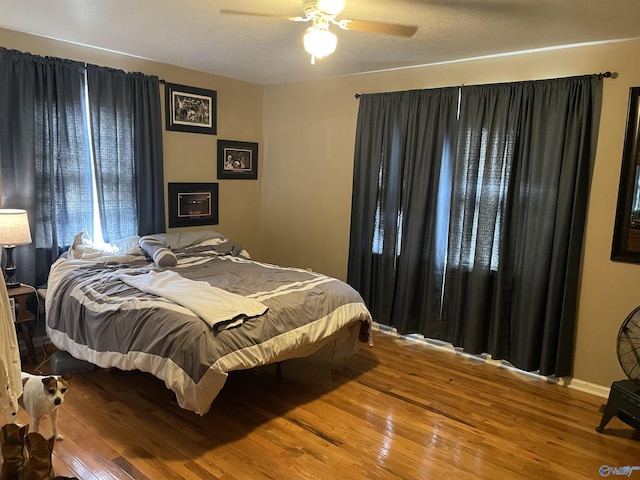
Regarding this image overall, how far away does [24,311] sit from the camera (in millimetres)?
3213

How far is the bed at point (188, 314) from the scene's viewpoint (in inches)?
95.9

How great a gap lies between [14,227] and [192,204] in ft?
5.73

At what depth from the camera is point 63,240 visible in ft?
11.9

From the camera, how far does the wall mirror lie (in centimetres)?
301

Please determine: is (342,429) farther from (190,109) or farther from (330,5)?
(190,109)

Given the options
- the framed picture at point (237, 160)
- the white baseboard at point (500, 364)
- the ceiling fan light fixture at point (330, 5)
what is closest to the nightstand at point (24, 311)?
the framed picture at point (237, 160)

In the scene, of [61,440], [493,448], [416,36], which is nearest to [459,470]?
[493,448]

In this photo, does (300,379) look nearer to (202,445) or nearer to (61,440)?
(202,445)

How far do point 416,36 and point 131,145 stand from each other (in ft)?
8.26

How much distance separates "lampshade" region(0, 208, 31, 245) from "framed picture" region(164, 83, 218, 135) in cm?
163

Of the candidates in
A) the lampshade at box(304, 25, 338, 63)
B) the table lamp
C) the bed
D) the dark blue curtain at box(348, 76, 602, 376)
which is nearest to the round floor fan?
the dark blue curtain at box(348, 76, 602, 376)

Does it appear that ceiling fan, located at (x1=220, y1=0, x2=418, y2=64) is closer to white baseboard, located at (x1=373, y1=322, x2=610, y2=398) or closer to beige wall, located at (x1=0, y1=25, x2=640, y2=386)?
beige wall, located at (x1=0, y1=25, x2=640, y2=386)

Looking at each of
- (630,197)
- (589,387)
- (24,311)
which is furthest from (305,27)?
(589,387)

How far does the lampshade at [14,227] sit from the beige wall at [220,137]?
1.30 meters
